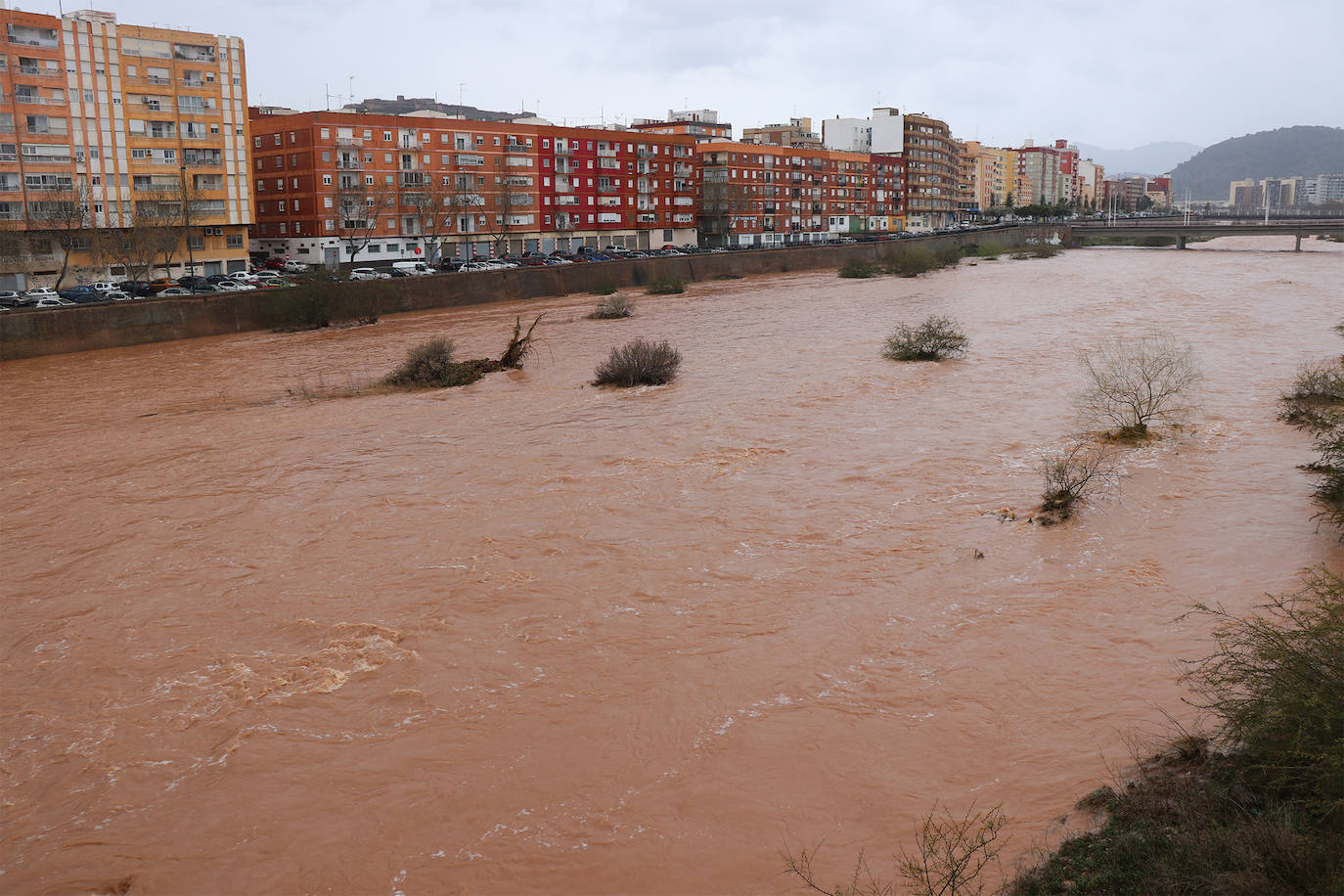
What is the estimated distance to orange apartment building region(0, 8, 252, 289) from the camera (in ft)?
144

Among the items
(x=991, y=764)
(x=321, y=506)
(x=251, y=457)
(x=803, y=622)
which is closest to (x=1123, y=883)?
(x=991, y=764)

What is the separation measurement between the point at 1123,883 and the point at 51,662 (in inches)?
365

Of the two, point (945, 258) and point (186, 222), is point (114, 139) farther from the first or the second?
point (945, 258)

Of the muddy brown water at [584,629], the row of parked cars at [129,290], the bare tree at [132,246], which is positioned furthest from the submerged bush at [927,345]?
the bare tree at [132,246]

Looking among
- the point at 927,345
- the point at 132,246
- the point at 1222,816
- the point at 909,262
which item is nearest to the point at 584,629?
the point at 1222,816

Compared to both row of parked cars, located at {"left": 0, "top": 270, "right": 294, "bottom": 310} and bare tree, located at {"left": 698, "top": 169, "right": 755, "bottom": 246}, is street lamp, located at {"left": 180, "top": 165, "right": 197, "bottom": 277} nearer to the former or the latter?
row of parked cars, located at {"left": 0, "top": 270, "right": 294, "bottom": 310}

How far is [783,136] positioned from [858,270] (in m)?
59.5

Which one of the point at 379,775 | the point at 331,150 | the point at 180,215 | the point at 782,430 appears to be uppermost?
the point at 331,150

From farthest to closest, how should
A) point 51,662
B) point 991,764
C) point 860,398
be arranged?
point 860,398 → point 51,662 → point 991,764

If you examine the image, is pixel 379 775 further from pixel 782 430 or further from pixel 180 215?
pixel 180 215

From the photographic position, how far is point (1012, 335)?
31.8 metres

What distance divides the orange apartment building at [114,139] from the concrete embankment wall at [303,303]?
9.29 metres

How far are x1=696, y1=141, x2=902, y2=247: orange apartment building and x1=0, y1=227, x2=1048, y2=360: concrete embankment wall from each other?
24437 mm

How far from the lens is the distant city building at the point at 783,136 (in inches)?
4563
